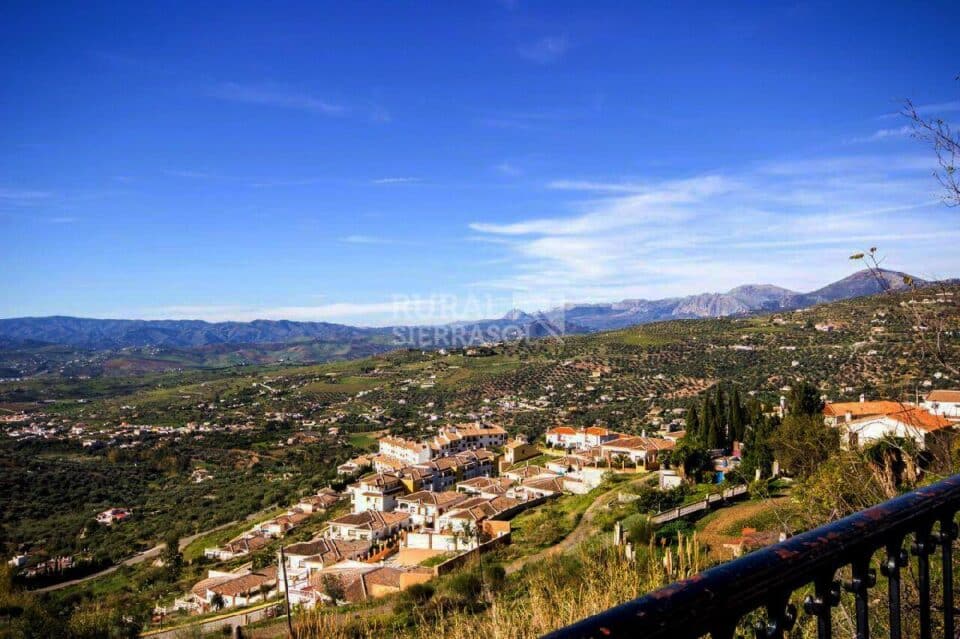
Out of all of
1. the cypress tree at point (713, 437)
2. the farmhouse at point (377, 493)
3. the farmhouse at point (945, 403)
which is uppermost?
the farmhouse at point (945, 403)

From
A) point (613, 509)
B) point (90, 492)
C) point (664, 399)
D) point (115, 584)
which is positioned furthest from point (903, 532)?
point (664, 399)

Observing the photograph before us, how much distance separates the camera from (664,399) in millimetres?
61531

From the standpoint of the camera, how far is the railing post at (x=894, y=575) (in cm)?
175

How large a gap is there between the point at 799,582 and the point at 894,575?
2.04 ft

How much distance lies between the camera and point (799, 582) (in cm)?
140

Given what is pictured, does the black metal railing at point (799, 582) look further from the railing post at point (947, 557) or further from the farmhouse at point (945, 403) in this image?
the farmhouse at point (945, 403)

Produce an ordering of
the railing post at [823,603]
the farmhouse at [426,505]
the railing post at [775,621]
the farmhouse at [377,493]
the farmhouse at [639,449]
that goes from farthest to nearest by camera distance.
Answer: the farmhouse at [377,493] → the farmhouse at [639,449] → the farmhouse at [426,505] → the railing post at [823,603] → the railing post at [775,621]

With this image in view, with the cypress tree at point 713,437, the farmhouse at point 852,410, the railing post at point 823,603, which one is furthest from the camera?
the cypress tree at point 713,437

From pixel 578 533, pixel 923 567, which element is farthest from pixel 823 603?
pixel 578 533

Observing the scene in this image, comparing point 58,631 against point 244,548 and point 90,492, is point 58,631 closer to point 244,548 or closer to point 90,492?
point 244,548

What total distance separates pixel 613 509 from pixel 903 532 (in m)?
21.7

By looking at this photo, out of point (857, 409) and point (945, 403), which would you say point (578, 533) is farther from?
point (945, 403)

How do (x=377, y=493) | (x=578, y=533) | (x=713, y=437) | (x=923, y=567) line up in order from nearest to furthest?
(x=923, y=567)
(x=578, y=533)
(x=713, y=437)
(x=377, y=493)

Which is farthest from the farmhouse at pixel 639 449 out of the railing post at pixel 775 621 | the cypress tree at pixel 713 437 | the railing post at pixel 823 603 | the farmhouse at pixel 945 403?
the railing post at pixel 775 621
